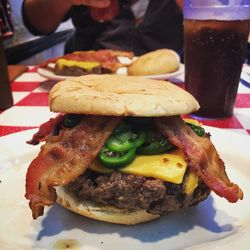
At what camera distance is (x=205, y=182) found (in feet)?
2.69

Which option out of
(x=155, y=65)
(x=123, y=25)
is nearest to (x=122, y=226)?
(x=155, y=65)

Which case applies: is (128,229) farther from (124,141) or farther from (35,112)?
(35,112)

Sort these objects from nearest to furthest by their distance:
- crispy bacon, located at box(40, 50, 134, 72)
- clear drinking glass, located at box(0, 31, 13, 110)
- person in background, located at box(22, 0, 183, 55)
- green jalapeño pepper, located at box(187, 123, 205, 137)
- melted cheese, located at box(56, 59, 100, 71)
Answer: green jalapeño pepper, located at box(187, 123, 205, 137) < clear drinking glass, located at box(0, 31, 13, 110) < melted cheese, located at box(56, 59, 100, 71) < crispy bacon, located at box(40, 50, 134, 72) < person in background, located at box(22, 0, 183, 55)

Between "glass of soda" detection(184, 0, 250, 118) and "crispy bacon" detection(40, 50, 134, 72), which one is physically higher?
"glass of soda" detection(184, 0, 250, 118)

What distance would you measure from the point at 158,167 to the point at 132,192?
0.27 feet

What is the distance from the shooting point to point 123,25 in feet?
10.8

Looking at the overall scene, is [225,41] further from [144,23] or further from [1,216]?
[144,23]

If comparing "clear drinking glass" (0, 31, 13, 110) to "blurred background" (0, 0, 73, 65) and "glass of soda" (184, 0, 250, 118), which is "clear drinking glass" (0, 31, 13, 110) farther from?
"blurred background" (0, 0, 73, 65)

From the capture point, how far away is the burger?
0.80 metres

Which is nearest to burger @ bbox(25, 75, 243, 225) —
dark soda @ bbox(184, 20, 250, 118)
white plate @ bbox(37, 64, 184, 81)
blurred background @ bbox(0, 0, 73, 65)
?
dark soda @ bbox(184, 20, 250, 118)

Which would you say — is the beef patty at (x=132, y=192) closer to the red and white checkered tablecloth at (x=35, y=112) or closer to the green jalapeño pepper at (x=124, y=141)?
the green jalapeño pepper at (x=124, y=141)

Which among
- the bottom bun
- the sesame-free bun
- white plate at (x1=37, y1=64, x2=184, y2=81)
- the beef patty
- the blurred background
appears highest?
the beef patty

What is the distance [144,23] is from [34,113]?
1894mm

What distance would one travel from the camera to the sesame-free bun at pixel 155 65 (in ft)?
6.71
